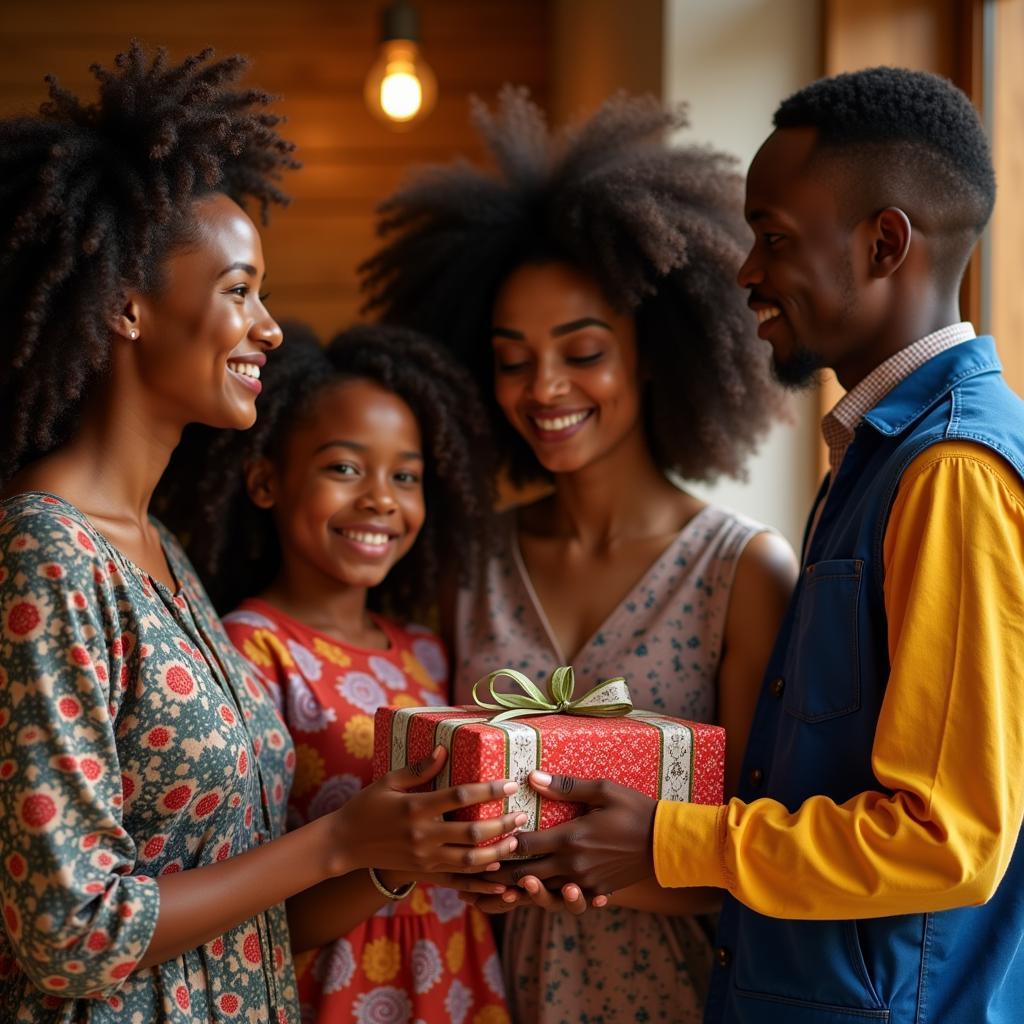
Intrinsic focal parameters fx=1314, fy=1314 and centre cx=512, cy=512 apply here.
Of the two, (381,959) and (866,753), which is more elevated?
(866,753)

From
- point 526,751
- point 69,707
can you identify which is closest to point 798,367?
point 526,751

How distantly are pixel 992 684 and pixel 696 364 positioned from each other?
40.6 inches

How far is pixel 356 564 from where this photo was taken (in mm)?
2072

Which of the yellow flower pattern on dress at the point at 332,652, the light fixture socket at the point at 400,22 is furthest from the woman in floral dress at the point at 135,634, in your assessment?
the light fixture socket at the point at 400,22

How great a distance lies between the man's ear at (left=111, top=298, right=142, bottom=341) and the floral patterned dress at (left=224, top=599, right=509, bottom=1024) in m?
0.53

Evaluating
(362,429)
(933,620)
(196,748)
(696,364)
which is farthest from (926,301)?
(196,748)

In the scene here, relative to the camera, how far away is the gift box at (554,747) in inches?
59.7

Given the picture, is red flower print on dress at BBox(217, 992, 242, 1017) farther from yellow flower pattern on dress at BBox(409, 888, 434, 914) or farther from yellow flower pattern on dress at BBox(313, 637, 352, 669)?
yellow flower pattern on dress at BBox(313, 637, 352, 669)

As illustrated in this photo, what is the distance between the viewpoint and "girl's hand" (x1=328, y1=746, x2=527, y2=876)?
1499 mm

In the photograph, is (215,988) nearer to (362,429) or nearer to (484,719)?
(484,719)

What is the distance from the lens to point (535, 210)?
2363mm

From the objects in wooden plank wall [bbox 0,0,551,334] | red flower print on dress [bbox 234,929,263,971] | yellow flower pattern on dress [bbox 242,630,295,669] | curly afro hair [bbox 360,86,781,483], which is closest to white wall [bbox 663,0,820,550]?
curly afro hair [bbox 360,86,781,483]

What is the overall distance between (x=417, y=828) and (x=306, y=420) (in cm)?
83

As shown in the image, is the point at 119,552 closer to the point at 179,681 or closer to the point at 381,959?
the point at 179,681
